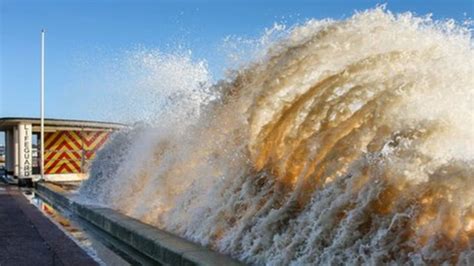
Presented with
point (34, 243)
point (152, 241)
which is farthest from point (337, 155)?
point (34, 243)

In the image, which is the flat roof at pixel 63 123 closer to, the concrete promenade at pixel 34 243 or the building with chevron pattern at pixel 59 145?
the building with chevron pattern at pixel 59 145

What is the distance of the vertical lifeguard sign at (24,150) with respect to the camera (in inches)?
793

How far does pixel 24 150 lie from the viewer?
66.8 ft

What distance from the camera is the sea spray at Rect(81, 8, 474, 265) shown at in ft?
13.9

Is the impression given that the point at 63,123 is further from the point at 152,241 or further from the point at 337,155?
the point at 337,155

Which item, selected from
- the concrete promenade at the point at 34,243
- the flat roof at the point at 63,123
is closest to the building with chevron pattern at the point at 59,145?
the flat roof at the point at 63,123

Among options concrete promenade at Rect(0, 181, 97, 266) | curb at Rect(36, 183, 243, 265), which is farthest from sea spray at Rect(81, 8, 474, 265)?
concrete promenade at Rect(0, 181, 97, 266)

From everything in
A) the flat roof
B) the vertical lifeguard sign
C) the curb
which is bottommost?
the curb

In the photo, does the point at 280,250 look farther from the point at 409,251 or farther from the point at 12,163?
the point at 12,163

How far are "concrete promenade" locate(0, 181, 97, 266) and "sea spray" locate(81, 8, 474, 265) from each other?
122 centimetres

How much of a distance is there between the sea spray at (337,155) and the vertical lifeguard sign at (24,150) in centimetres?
1262

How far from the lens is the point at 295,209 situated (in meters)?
5.45

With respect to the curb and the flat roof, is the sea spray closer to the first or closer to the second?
the curb

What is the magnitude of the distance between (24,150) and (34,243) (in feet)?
45.5
